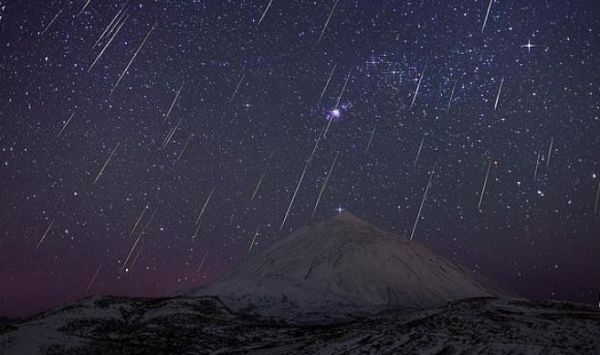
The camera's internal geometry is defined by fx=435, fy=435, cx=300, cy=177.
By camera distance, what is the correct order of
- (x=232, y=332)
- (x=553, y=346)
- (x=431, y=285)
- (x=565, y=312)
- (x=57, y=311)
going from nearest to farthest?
(x=553, y=346) → (x=565, y=312) → (x=232, y=332) → (x=57, y=311) → (x=431, y=285)

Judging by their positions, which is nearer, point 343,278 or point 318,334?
point 318,334

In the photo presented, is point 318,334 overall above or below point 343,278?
below

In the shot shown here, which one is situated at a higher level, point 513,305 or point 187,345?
point 513,305

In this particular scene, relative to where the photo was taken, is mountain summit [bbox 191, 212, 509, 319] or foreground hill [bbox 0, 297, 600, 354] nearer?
foreground hill [bbox 0, 297, 600, 354]

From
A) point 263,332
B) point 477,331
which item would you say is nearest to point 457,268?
point 263,332

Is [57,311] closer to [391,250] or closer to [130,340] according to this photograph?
[130,340]

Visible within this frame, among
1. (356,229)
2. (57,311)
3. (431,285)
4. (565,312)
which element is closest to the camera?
(565,312)

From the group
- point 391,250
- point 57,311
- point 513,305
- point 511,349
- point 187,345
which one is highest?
point 391,250

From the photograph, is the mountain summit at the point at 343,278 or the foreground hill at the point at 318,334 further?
the mountain summit at the point at 343,278
